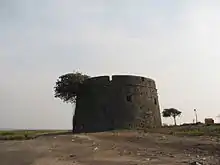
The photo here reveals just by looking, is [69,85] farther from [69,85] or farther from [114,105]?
[114,105]

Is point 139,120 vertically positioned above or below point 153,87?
below

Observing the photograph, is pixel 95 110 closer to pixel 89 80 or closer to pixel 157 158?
pixel 89 80

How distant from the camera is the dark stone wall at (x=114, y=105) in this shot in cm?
2897

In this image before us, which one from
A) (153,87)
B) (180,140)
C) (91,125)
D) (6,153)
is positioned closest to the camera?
(6,153)

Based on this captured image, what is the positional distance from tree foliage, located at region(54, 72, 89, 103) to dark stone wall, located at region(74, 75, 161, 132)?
0.67 meters

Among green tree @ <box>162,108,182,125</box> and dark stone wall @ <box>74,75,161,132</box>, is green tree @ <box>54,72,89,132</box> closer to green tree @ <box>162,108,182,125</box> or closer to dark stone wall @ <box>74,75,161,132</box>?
dark stone wall @ <box>74,75,161,132</box>

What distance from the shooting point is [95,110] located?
29578 millimetres

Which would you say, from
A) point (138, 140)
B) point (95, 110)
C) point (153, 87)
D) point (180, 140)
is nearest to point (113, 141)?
point (138, 140)

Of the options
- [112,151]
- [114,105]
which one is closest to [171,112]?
[114,105]

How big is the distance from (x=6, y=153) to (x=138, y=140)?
6971 mm

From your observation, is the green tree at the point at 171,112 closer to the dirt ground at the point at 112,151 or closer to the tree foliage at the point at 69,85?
the tree foliage at the point at 69,85

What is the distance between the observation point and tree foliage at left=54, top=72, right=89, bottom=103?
31.4 m

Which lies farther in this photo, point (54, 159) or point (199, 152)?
point (199, 152)

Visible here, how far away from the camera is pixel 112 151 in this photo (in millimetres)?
14633
